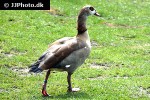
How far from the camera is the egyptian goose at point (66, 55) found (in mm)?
14500

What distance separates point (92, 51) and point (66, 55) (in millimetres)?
8443

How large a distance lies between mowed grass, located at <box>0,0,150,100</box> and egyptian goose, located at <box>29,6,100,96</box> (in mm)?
1030

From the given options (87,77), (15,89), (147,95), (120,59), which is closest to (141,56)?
(120,59)

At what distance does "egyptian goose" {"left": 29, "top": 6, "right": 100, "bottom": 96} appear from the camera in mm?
14500

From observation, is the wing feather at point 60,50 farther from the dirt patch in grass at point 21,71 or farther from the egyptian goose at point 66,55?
the dirt patch in grass at point 21,71

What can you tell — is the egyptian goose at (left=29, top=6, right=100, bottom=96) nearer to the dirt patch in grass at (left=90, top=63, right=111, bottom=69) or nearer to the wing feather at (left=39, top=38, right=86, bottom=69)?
the wing feather at (left=39, top=38, right=86, bottom=69)

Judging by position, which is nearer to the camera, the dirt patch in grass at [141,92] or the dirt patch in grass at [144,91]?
the dirt patch in grass at [141,92]

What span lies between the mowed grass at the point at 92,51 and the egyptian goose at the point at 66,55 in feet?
3.38

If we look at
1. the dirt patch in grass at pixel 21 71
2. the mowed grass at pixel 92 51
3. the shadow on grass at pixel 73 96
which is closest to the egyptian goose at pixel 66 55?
the shadow on grass at pixel 73 96

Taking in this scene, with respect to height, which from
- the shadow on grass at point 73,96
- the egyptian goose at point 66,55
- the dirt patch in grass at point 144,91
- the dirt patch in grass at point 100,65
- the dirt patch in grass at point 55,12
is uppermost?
the egyptian goose at point 66,55

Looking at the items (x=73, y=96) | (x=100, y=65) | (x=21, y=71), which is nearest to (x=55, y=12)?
(x=100, y=65)

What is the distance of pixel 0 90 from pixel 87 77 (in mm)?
4197

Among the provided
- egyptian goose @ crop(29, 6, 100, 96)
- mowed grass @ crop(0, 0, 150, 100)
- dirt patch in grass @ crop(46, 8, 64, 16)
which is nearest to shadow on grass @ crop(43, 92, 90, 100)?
mowed grass @ crop(0, 0, 150, 100)

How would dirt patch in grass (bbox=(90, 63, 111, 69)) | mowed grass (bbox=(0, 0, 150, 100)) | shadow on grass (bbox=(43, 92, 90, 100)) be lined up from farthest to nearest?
dirt patch in grass (bbox=(90, 63, 111, 69)) < mowed grass (bbox=(0, 0, 150, 100)) < shadow on grass (bbox=(43, 92, 90, 100))
